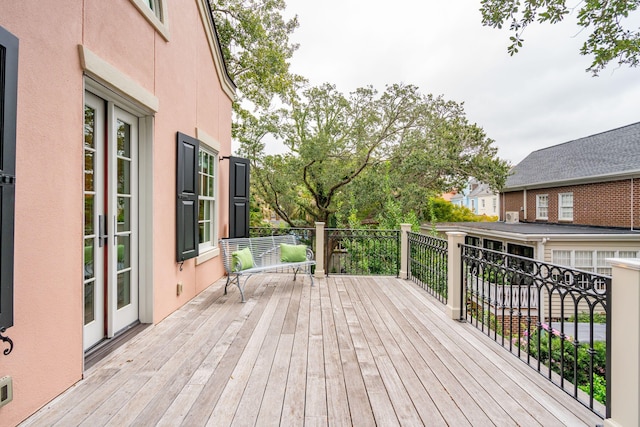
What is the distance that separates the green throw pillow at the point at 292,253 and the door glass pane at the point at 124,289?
263 cm

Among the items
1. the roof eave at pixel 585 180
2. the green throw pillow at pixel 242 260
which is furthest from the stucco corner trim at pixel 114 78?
the roof eave at pixel 585 180

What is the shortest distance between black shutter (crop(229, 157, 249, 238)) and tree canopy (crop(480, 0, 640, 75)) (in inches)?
177

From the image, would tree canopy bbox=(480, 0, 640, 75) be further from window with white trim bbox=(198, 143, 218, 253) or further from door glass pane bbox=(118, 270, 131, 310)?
door glass pane bbox=(118, 270, 131, 310)

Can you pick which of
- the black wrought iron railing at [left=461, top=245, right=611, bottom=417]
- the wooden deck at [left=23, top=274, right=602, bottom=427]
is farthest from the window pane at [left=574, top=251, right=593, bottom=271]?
the wooden deck at [left=23, top=274, right=602, bottom=427]

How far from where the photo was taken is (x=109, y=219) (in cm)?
281

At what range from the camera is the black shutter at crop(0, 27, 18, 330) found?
5.01 ft

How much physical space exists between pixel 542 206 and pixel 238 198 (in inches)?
576

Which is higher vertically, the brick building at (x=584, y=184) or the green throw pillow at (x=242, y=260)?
the brick building at (x=584, y=184)

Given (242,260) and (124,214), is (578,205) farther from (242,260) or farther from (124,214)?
(124,214)

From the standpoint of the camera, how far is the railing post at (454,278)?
12.3ft

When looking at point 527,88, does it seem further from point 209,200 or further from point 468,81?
point 209,200

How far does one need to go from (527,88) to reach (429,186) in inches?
379

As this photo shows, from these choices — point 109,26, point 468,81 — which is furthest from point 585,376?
point 468,81

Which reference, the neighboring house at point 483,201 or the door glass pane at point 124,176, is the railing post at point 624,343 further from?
the neighboring house at point 483,201
